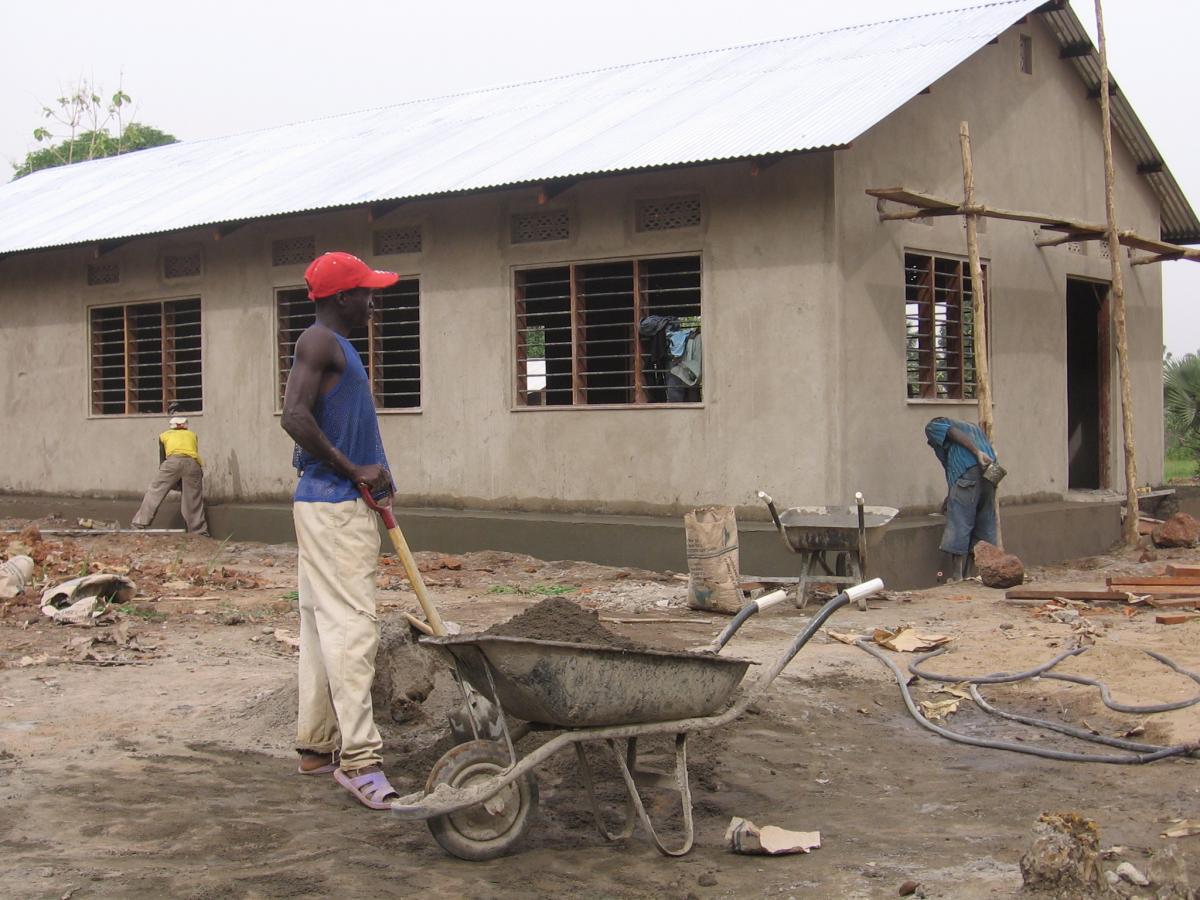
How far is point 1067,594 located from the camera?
A: 997cm

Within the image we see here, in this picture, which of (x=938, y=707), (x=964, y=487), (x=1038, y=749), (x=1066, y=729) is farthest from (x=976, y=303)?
(x=1038, y=749)

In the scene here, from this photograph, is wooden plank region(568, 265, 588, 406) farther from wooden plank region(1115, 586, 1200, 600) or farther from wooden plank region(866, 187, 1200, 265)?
wooden plank region(1115, 586, 1200, 600)

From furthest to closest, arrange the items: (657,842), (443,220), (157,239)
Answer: (157,239) < (443,220) < (657,842)

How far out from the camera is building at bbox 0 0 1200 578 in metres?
11.2

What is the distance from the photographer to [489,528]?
12578 millimetres

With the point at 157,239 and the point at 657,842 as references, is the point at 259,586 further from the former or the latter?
the point at 657,842

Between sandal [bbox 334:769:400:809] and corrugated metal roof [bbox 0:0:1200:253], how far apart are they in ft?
21.7

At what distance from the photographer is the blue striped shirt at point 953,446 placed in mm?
11266

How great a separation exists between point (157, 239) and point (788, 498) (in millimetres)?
8094

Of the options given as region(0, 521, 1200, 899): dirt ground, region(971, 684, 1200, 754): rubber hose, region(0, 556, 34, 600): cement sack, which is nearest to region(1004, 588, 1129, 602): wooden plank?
region(0, 521, 1200, 899): dirt ground

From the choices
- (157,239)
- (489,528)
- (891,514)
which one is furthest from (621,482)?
(157,239)

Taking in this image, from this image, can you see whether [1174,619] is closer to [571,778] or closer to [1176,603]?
[1176,603]

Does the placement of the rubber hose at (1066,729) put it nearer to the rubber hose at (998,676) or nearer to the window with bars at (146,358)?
the rubber hose at (998,676)

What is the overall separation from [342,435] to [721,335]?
686 centimetres
